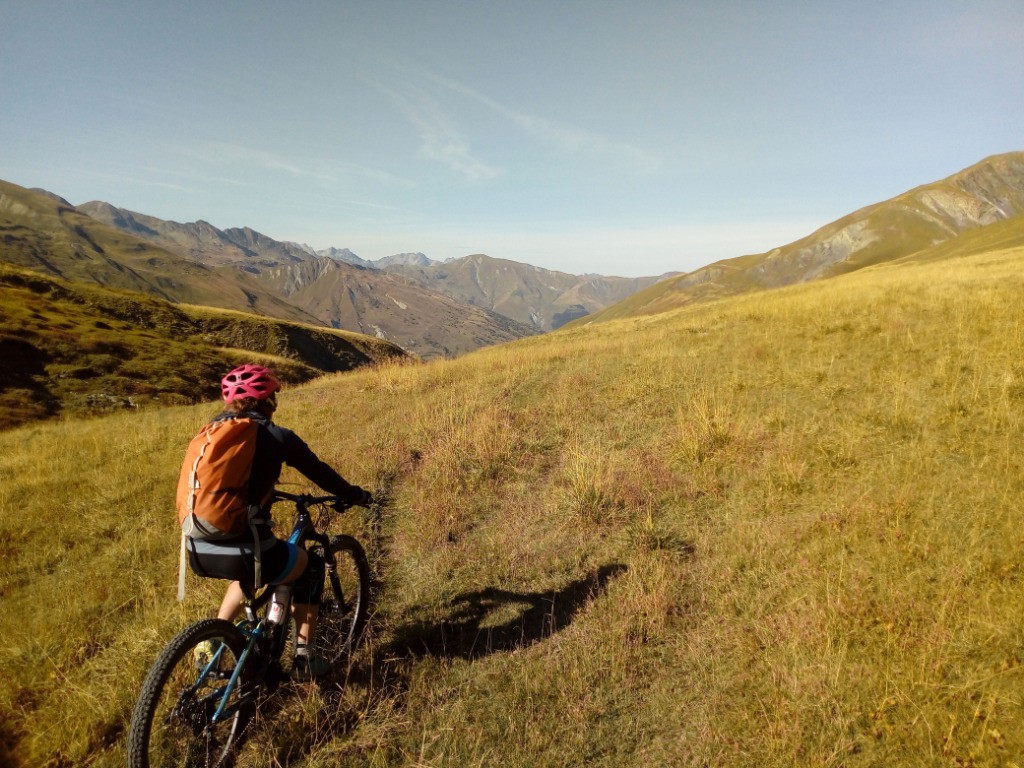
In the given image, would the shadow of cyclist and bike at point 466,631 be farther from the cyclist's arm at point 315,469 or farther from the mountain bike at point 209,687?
the cyclist's arm at point 315,469

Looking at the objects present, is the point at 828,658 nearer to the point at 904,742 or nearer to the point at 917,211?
the point at 904,742

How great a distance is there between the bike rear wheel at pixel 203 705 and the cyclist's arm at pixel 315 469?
1.13 metres

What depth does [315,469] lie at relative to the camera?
3691 millimetres

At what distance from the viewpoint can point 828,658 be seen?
3.55 meters

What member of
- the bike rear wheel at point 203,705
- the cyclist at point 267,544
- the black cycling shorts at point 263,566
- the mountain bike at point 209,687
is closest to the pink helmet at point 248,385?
the cyclist at point 267,544

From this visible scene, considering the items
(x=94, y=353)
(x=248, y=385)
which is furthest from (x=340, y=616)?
(x=94, y=353)

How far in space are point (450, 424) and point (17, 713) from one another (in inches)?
245

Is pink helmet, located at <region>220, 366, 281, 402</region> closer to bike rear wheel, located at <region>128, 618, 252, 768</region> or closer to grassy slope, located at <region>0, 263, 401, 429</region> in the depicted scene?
bike rear wheel, located at <region>128, 618, 252, 768</region>

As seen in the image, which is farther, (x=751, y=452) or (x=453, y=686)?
(x=751, y=452)

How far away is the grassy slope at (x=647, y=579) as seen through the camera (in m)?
3.35

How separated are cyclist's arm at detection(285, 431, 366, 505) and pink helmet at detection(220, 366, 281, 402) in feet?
1.23

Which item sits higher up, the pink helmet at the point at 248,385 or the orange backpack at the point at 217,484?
the pink helmet at the point at 248,385

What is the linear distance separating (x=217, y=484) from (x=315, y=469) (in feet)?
2.48

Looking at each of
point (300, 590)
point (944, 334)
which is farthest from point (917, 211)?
point (300, 590)
